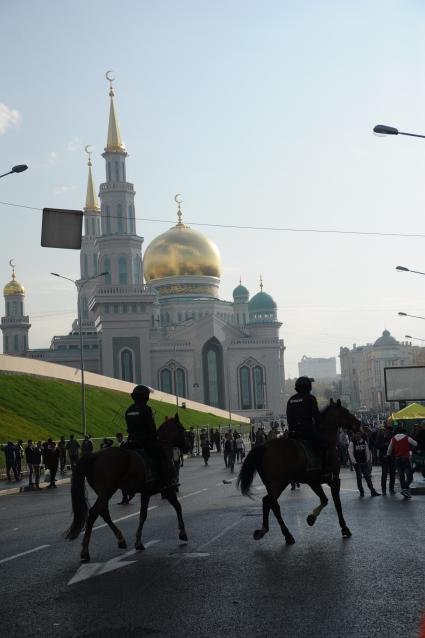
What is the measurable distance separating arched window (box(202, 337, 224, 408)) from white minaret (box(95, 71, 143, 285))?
11.7 metres

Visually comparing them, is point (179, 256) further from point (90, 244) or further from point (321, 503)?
point (321, 503)

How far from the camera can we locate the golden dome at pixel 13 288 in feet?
413

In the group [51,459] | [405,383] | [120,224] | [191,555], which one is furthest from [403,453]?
[120,224]

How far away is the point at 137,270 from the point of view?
107m

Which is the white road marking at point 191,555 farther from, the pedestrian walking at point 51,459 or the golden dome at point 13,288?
the golden dome at point 13,288

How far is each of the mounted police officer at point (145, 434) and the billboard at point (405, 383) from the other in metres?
29.9

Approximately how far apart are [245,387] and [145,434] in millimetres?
100440

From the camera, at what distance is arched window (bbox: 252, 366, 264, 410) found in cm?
11238

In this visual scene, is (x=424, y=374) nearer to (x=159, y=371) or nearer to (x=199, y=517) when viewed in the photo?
(x=199, y=517)

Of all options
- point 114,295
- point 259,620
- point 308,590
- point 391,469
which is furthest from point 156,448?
point 114,295

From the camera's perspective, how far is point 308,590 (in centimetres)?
880

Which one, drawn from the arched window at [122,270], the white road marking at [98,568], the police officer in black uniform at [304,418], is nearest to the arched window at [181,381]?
the arched window at [122,270]

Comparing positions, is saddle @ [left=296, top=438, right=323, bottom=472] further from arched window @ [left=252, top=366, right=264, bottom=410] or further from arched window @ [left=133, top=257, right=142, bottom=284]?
arched window @ [left=252, top=366, right=264, bottom=410]

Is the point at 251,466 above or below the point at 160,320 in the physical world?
below
